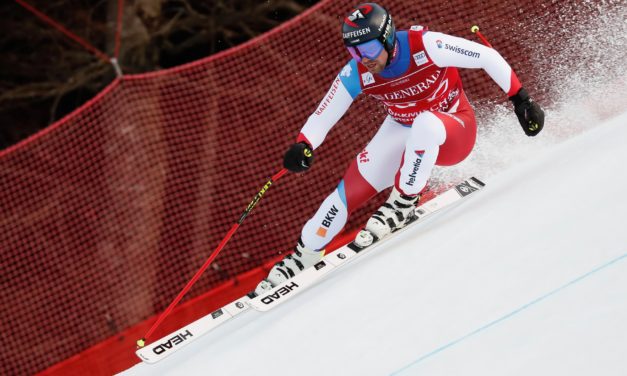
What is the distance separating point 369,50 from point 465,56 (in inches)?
16.6

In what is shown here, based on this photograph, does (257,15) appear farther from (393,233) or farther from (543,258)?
(543,258)

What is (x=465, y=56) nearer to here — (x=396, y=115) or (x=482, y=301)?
(x=396, y=115)

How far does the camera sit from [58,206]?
5.22 m

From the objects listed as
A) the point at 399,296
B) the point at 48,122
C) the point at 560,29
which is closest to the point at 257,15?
the point at 48,122

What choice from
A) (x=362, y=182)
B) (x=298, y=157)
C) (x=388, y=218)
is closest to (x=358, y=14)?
(x=298, y=157)

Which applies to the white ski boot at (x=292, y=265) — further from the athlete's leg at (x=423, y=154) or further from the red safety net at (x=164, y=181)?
the red safety net at (x=164, y=181)

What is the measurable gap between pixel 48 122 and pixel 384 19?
5141mm

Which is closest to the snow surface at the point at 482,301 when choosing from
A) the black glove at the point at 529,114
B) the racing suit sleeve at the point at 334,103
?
the black glove at the point at 529,114

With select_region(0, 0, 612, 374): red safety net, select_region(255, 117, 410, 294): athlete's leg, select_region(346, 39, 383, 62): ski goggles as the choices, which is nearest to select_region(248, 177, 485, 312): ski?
select_region(255, 117, 410, 294): athlete's leg

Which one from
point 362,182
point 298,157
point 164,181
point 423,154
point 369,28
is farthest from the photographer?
point 164,181

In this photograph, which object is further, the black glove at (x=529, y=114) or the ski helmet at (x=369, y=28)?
the black glove at (x=529, y=114)

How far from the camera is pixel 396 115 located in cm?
354

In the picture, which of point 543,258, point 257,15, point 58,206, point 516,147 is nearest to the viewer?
point 543,258

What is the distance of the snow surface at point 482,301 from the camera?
2.52 metres
